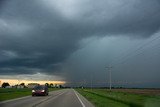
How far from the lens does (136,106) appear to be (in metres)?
24.4

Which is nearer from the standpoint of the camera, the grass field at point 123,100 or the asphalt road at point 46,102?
the asphalt road at point 46,102

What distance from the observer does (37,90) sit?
49.0 meters

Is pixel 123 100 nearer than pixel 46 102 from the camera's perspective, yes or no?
No

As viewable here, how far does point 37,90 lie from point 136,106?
1067 inches

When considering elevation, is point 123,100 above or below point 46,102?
above

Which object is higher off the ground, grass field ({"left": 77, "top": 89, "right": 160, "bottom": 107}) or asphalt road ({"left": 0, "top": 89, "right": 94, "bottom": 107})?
grass field ({"left": 77, "top": 89, "right": 160, "bottom": 107})

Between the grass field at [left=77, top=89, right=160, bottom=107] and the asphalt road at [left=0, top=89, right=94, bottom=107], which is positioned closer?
the asphalt road at [left=0, top=89, right=94, bottom=107]

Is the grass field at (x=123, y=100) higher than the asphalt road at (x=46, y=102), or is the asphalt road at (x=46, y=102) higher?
the grass field at (x=123, y=100)

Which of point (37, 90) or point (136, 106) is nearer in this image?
point (136, 106)
